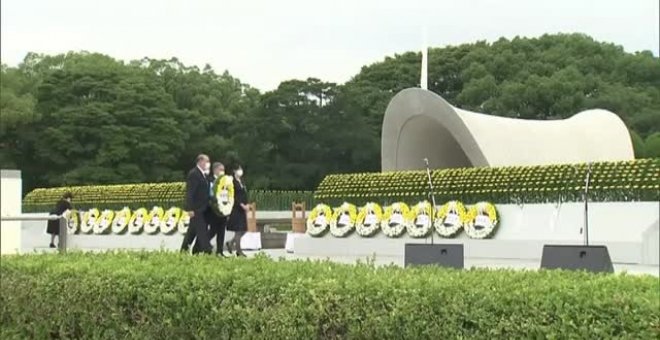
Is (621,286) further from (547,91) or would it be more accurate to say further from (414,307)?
(547,91)

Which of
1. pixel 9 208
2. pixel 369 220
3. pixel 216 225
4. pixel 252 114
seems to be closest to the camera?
pixel 9 208

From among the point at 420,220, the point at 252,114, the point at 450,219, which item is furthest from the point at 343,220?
the point at 252,114

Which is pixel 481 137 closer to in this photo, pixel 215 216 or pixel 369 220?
pixel 369 220

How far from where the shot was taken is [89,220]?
21.4m

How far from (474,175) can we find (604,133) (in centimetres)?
1093

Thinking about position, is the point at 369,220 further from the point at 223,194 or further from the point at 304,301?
the point at 304,301

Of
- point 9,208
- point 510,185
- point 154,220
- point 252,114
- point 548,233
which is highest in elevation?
point 252,114

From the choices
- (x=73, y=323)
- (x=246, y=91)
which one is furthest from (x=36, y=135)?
(x=73, y=323)

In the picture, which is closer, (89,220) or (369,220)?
(369,220)

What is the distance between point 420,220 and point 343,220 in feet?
5.78

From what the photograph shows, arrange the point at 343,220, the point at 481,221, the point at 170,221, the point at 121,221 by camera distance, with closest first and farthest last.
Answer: the point at 481,221 < the point at 343,220 < the point at 170,221 < the point at 121,221

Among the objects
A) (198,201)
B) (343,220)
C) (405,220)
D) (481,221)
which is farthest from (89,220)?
(481,221)

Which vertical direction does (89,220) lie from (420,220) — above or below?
below

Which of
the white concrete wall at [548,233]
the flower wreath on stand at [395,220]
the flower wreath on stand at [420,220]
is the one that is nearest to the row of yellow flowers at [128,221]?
the flower wreath on stand at [395,220]
